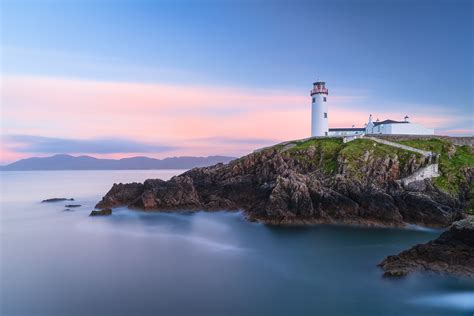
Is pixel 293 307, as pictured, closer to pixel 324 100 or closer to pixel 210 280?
pixel 210 280

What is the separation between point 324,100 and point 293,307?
1592 inches

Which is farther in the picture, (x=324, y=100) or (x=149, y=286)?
(x=324, y=100)

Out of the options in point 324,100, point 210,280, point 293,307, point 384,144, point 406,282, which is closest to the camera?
point 293,307

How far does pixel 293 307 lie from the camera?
47.8ft

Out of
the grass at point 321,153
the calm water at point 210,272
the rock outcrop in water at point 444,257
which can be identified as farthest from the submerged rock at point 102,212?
the rock outcrop in water at point 444,257

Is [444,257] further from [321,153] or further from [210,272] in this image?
[321,153]

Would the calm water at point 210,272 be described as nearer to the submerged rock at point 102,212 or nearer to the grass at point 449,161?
the submerged rock at point 102,212

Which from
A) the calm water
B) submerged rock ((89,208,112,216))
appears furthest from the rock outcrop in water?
submerged rock ((89,208,112,216))

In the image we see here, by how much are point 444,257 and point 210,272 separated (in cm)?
1200

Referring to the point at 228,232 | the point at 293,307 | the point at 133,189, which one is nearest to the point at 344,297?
the point at 293,307

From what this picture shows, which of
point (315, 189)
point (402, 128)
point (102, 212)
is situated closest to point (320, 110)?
point (402, 128)

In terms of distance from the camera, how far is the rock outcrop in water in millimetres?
16219

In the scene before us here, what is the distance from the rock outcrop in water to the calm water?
0.68 m

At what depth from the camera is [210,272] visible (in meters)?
18.7
